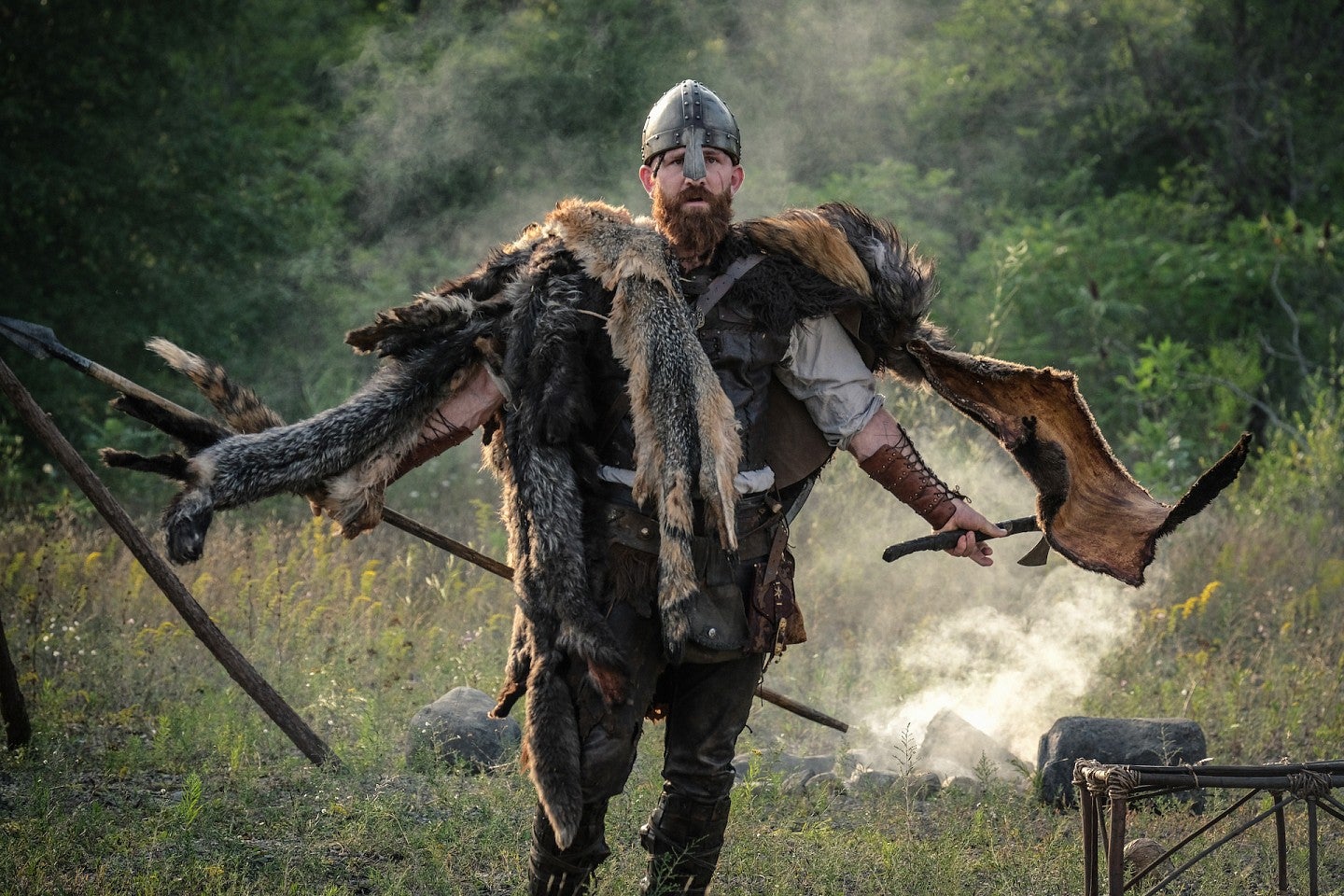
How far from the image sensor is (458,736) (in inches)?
192

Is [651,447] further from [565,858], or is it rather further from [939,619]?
[939,619]

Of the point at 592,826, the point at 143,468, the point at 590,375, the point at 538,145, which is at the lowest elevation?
the point at 592,826

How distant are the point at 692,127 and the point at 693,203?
20 centimetres

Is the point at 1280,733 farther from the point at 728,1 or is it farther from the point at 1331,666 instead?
the point at 728,1

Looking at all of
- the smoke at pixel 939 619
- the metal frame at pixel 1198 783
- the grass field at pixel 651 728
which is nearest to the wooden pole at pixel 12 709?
the grass field at pixel 651 728

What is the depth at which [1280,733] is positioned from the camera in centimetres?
545

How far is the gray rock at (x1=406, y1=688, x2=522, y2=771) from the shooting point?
15.8 ft

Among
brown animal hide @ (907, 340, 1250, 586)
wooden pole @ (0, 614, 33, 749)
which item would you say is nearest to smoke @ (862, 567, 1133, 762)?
brown animal hide @ (907, 340, 1250, 586)

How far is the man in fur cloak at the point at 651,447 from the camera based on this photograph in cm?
312

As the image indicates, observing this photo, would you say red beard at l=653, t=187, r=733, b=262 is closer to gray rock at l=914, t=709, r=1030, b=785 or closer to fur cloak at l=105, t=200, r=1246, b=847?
fur cloak at l=105, t=200, r=1246, b=847

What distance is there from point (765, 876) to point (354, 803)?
4.52ft

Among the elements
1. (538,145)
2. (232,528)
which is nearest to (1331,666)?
(232,528)

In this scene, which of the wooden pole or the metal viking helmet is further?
the wooden pole

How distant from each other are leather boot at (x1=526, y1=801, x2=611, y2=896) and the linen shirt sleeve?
114 centimetres
